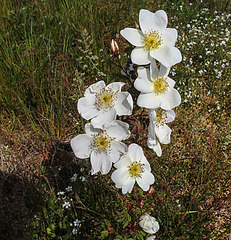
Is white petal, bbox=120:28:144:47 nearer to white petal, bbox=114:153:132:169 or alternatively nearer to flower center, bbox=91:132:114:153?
flower center, bbox=91:132:114:153

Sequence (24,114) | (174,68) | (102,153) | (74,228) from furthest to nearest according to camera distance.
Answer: (174,68)
(24,114)
(74,228)
(102,153)

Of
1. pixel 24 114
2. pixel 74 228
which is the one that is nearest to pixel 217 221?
pixel 74 228

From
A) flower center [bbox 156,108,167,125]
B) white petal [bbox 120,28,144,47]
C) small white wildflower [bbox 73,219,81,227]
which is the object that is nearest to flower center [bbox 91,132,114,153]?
flower center [bbox 156,108,167,125]

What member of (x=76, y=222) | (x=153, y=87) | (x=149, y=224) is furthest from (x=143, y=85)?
(x=76, y=222)

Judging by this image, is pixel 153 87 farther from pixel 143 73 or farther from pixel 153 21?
pixel 153 21

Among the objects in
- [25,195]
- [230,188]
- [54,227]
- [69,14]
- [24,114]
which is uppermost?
[69,14]

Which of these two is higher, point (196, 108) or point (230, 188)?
point (196, 108)

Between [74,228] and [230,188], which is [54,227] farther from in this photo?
[230,188]
